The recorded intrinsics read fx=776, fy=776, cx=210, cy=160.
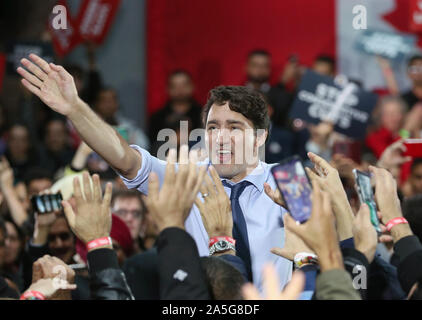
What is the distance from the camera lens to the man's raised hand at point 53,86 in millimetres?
2492

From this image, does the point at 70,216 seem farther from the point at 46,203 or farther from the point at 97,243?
the point at 46,203

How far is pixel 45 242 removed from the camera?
11.0 feet

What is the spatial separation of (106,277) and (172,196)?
13.1 inches

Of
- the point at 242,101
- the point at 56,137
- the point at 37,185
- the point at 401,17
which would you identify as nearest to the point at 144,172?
the point at 242,101

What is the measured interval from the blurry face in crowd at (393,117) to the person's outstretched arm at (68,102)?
4.13 m

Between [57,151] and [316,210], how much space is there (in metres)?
4.60

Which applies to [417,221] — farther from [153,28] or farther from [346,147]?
[153,28]

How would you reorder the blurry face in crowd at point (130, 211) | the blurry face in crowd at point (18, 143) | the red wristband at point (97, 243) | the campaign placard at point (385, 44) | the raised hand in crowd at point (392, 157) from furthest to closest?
the campaign placard at point (385, 44)
the blurry face in crowd at point (18, 143)
the blurry face in crowd at point (130, 211)
the raised hand in crowd at point (392, 157)
the red wristband at point (97, 243)

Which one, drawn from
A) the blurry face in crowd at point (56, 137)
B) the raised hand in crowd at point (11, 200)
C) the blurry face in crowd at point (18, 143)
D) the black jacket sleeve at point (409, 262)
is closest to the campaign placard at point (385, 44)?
the blurry face in crowd at point (56, 137)

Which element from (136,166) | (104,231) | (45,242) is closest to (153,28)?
(45,242)

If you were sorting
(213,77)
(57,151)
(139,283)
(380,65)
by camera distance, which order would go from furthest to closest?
1. (213,77)
2. (380,65)
3. (57,151)
4. (139,283)

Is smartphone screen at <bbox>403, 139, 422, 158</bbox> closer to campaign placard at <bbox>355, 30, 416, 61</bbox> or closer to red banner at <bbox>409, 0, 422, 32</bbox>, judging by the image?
campaign placard at <bbox>355, 30, 416, 61</bbox>

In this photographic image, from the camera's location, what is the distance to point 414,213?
2.87 m

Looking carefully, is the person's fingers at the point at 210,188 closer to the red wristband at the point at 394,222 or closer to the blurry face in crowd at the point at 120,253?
the red wristband at the point at 394,222
